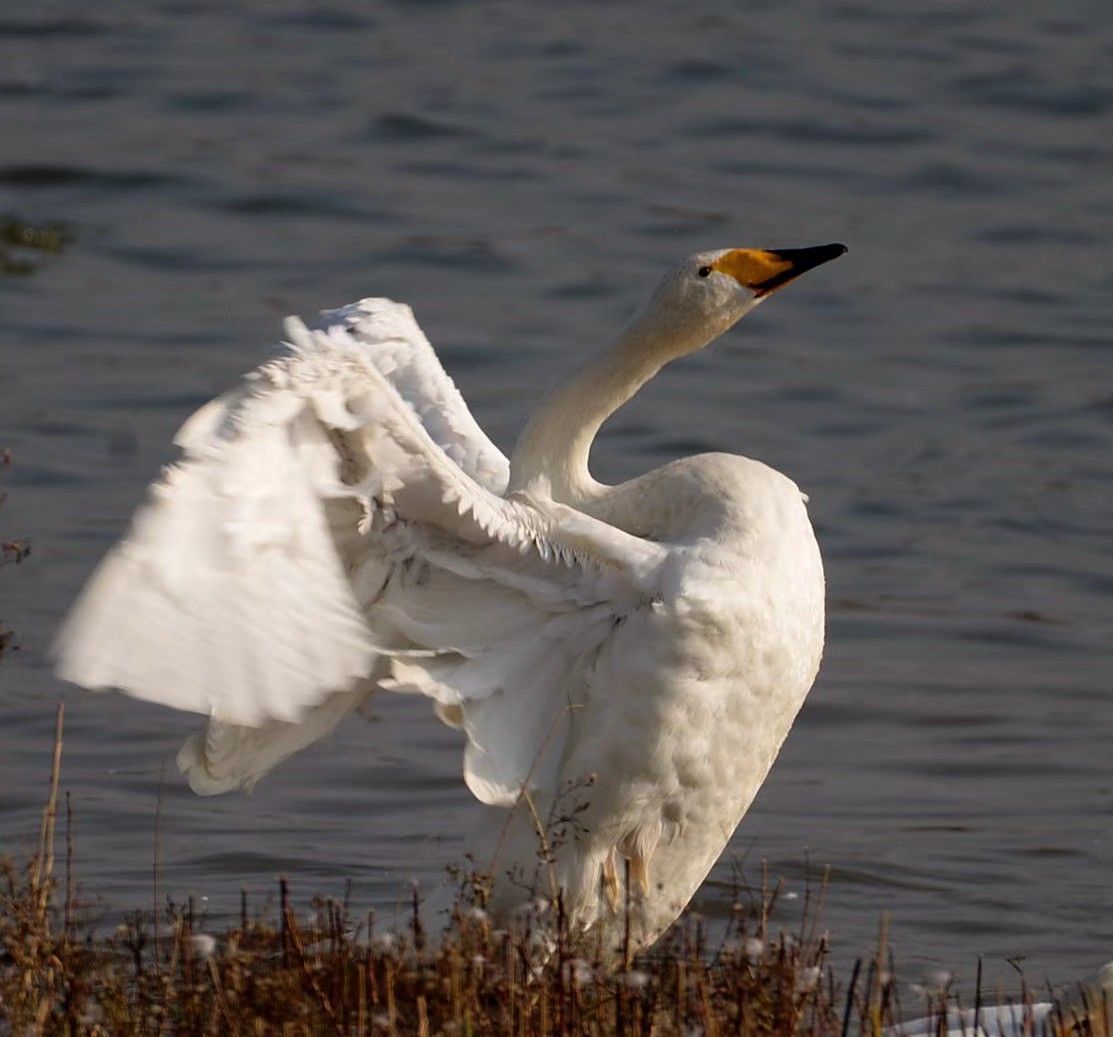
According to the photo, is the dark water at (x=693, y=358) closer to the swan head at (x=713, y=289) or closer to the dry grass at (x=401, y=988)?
the swan head at (x=713, y=289)

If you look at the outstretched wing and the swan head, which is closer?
the outstretched wing

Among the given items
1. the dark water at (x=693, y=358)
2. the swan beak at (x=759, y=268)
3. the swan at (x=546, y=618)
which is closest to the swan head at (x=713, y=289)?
the swan beak at (x=759, y=268)

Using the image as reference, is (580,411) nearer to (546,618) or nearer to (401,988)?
(546,618)

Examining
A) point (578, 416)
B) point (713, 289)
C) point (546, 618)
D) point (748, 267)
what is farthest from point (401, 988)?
point (748, 267)

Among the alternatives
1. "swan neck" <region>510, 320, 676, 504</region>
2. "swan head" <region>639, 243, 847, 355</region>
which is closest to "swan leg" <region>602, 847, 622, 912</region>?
"swan neck" <region>510, 320, 676, 504</region>

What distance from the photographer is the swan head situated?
715cm

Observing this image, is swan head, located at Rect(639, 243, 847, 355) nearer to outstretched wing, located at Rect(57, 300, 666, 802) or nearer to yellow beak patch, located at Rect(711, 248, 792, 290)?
yellow beak patch, located at Rect(711, 248, 792, 290)

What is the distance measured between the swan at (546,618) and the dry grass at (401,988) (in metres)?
0.43

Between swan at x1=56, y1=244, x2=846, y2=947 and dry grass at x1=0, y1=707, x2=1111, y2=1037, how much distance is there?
0.43 meters

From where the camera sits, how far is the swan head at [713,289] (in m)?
7.15

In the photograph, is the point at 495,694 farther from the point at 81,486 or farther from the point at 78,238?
the point at 78,238

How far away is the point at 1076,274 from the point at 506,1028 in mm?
13409

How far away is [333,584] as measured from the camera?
18.4ft

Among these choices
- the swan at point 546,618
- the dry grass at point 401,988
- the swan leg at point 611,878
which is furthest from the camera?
the swan leg at point 611,878
